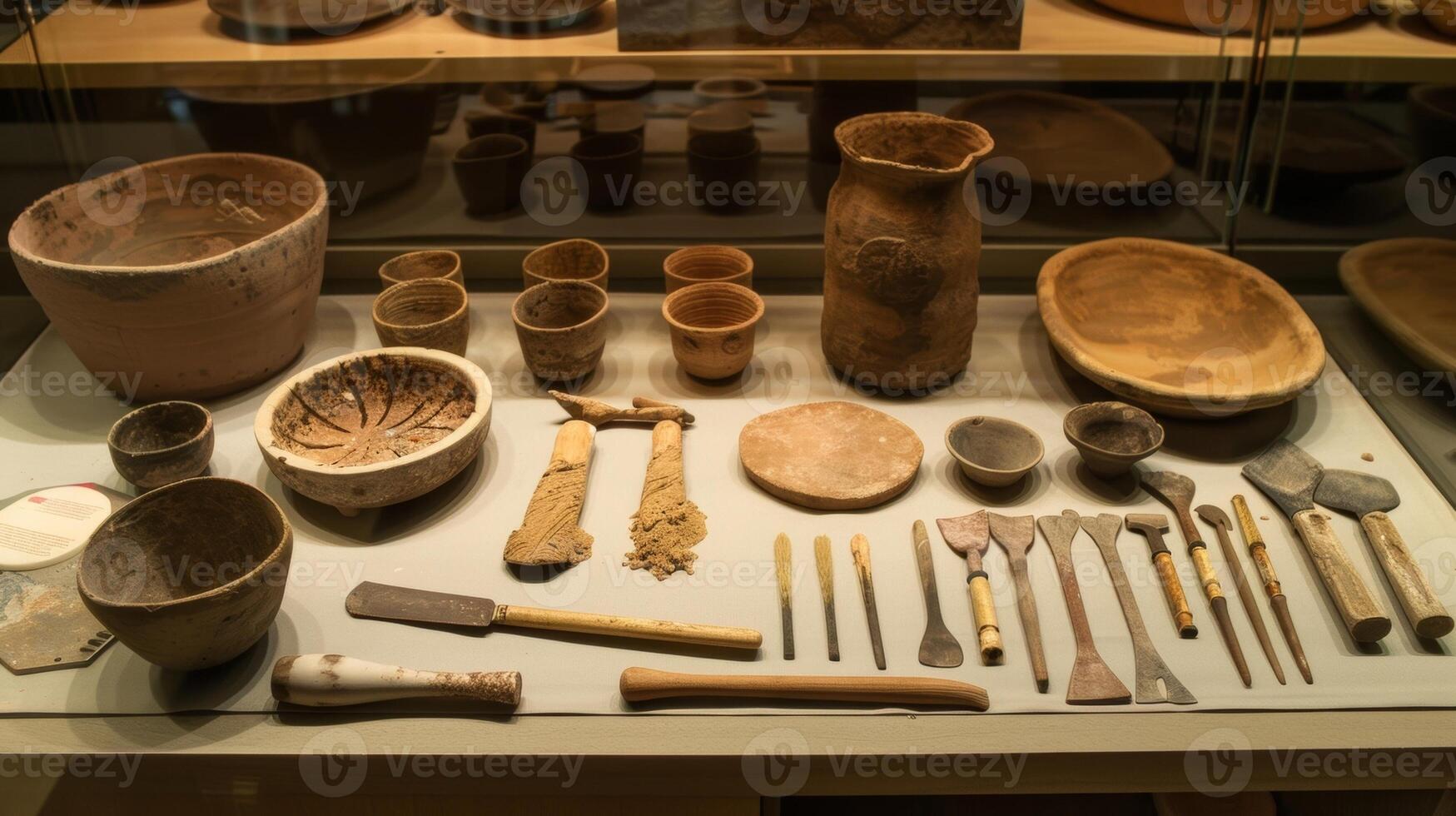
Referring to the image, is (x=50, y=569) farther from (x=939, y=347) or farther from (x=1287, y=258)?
(x=1287, y=258)

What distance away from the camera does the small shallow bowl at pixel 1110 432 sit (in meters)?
2.09

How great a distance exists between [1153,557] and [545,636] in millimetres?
1109

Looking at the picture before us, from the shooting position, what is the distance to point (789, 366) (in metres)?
2.54

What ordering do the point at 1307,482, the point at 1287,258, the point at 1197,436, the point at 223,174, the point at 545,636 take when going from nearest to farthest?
the point at 545,636 → the point at 1307,482 → the point at 1197,436 → the point at 223,174 → the point at 1287,258

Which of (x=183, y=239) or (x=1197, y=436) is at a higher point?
(x=183, y=239)

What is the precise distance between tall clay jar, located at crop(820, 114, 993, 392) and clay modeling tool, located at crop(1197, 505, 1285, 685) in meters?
0.64

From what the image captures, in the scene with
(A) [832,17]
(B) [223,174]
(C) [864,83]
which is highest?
(A) [832,17]

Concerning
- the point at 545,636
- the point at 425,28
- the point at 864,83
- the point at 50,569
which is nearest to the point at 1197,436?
the point at 864,83

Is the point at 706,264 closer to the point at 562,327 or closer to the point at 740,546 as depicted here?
the point at 562,327

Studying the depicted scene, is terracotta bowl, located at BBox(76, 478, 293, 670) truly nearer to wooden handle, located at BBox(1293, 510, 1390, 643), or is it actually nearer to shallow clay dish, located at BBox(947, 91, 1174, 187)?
wooden handle, located at BBox(1293, 510, 1390, 643)

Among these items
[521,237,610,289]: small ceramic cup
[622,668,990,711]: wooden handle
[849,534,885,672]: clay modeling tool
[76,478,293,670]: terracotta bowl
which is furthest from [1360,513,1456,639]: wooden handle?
[76,478,293,670]: terracotta bowl

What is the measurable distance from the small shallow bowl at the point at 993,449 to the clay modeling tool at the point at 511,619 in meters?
0.60

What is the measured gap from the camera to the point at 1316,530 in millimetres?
1980

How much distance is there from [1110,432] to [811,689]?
922mm
